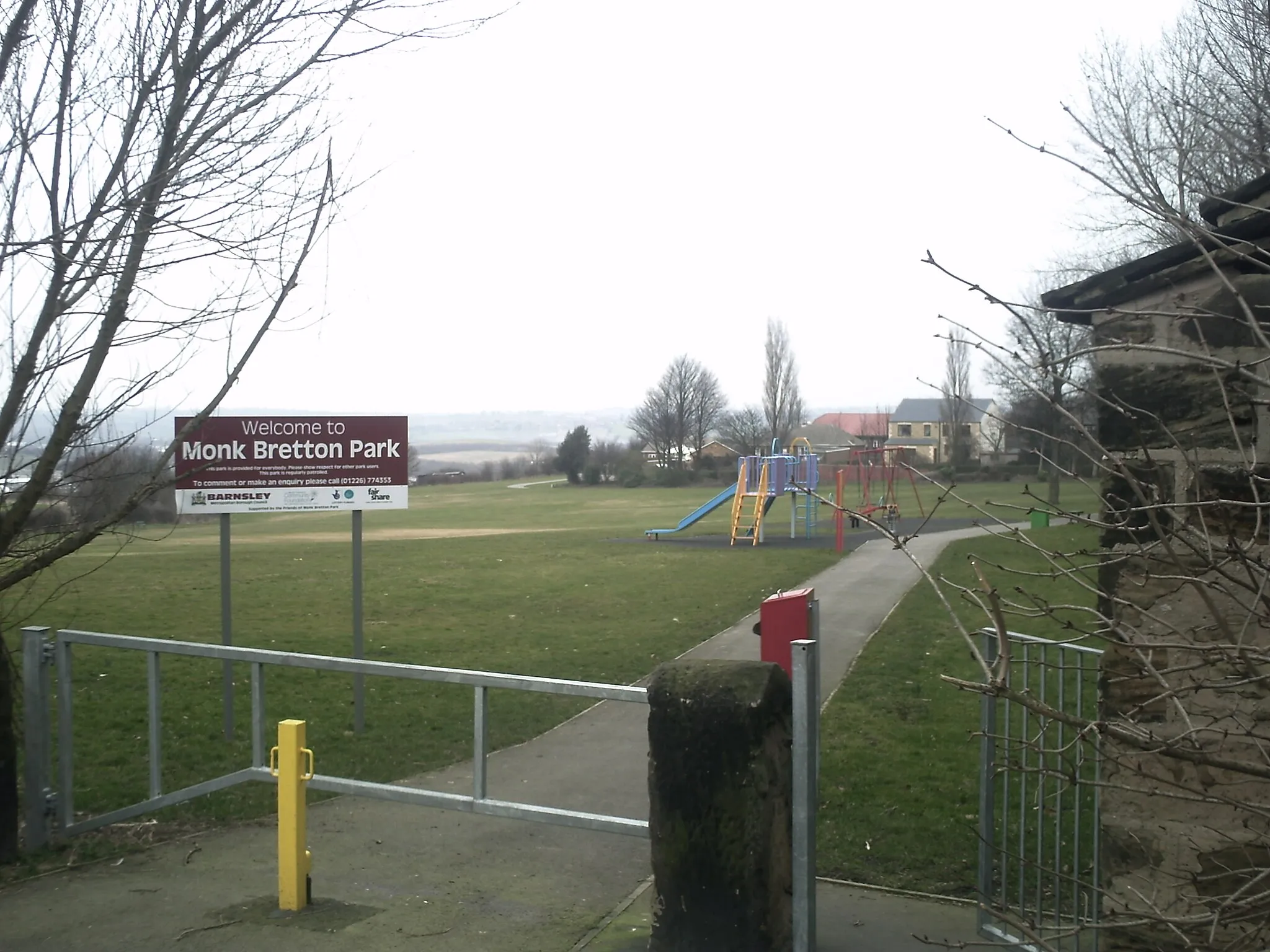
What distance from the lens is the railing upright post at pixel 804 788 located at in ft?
14.9

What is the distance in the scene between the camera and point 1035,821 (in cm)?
737

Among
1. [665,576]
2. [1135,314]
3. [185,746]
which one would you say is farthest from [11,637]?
[1135,314]

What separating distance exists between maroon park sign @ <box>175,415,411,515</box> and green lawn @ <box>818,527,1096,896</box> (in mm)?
4525

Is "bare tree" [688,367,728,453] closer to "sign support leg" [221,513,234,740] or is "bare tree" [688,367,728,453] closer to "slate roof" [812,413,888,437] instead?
"slate roof" [812,413,888,437]

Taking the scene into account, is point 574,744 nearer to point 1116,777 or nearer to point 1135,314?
point 1116,777

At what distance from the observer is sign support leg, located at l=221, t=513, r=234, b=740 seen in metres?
9.72

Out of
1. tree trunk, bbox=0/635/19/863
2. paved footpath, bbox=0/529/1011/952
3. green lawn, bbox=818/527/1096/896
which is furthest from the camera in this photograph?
tree trunk, bbox=0/635/19/863

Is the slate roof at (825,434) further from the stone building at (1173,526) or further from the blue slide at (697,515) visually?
the stone building at (1173,526)

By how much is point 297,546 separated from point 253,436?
27366mm

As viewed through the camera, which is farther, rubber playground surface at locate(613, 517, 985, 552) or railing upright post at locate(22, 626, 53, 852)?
rubber playground surface at locate(613, 517, 985, 552)

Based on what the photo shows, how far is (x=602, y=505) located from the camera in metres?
60.3

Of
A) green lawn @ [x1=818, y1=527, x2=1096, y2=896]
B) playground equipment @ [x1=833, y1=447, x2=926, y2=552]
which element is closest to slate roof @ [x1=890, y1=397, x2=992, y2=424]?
playground equipment @ [x1=833, y1=447, x2=926, y2=552]

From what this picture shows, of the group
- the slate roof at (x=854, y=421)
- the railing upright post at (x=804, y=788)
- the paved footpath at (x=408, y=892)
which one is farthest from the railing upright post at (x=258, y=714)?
the slate roof at (x=854, y=421)

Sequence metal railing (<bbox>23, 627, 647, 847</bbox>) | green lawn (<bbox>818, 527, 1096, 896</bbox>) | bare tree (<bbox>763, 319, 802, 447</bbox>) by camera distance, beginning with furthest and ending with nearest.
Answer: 1. bare tree (<bbox>763, 319, 802, 447</bbox>)
2. green lawn (<bbox>818, 527, 1096, 896</bbox>)
3. metal railing (<bbox>23, 627, 647, 847</bbox>)
